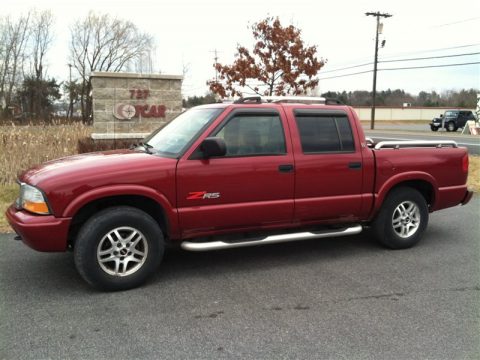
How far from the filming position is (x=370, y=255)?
5586mm

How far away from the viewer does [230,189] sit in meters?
4.74

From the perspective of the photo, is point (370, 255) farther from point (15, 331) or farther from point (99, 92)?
point (99, 92)

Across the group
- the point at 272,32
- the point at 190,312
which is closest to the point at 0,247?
the point at 190,312

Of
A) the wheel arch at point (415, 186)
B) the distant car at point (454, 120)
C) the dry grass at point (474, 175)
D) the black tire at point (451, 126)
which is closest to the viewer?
the wheel arch at point (415, 186)

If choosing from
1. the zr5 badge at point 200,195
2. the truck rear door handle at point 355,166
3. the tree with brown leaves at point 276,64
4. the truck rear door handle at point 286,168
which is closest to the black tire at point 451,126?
the tree with brown leaves at point 276,64

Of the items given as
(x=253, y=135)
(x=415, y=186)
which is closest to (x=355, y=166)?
(x=415, y=186)

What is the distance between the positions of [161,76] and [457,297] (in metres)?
8.70

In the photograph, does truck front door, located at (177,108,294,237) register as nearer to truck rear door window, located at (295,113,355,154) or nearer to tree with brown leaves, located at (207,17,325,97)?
truck rear door window, located at (295,113,355,154)

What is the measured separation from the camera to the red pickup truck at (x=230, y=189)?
425 centimetres

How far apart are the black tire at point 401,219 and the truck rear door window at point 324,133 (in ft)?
3.04

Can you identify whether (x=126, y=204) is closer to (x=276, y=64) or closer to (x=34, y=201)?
(x=34, y=201)

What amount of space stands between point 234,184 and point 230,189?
0.07m

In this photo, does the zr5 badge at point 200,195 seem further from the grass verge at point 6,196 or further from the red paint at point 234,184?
the grass verge at point 6,196

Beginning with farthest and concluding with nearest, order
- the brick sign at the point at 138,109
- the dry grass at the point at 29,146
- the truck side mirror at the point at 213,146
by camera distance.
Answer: the brick sign at the point at 138,109
the dry grass at the point at 29,146
the truck side mirror at the point at 213,146
